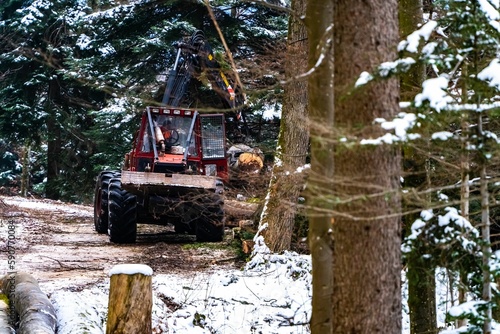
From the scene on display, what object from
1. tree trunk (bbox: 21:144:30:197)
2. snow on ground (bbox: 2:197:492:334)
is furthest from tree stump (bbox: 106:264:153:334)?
tree trunk (bbox: 21:144:30:197)

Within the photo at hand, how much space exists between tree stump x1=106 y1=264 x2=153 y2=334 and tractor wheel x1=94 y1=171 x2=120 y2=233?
828cm

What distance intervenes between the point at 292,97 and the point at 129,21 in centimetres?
1261

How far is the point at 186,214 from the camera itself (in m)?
13.5

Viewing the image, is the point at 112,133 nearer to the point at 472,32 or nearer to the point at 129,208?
the point at 129,208

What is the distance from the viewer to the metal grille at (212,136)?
45.9ft

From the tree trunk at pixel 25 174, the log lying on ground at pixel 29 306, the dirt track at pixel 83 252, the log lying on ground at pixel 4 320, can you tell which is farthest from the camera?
the tree trunk at pixel 25 174

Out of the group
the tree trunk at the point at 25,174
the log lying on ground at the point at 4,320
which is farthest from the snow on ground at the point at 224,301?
the tree trunk at the point at 25,174

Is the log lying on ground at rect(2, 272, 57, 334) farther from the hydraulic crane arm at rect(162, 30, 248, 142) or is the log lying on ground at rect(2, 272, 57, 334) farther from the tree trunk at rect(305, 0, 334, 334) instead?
the hydraulic crane arm at rect(162, 30, 248, 142)

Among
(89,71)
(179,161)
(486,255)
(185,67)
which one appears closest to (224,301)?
(486,255)

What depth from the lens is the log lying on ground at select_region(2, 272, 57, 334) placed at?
6.71 metres

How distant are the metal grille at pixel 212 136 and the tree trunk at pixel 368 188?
28.9ft

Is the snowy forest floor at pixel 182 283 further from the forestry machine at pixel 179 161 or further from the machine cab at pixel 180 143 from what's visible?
the machine cab at pixel 180 143

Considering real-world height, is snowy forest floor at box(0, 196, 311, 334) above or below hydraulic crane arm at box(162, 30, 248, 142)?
below

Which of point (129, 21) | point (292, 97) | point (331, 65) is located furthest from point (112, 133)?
point (331, 65)
